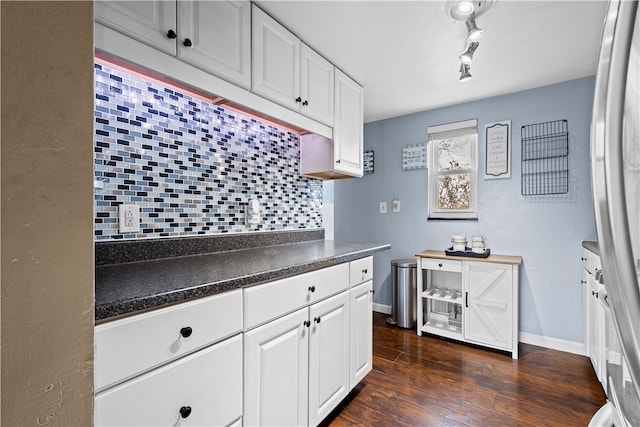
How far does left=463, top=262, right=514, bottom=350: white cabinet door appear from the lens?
95.9 inches

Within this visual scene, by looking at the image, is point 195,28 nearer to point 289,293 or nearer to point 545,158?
point 289,293

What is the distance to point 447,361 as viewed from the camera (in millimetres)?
2318

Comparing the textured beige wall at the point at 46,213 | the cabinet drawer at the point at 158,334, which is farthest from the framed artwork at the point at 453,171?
the textured beige wall at the point at 46,213

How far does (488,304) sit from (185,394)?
2.48 metres

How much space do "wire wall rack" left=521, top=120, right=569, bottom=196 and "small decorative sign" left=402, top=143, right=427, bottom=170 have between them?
2.92ft

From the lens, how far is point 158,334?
2.72 ft

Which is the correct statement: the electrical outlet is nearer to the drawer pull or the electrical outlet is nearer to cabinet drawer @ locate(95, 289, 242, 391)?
cabinet drawer @ locate(95, 289, 242, 391)

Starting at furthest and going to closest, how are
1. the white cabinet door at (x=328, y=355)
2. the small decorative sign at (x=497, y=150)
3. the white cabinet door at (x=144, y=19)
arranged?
1. the small decorative sign at (x=497, y=150)
2. the white cabinet door at (x=328, y=355)
3. the white cabinet door at (x=144, y=19)

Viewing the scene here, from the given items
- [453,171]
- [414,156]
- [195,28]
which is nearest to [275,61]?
[195,28]

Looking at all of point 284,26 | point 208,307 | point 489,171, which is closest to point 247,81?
point 284,26

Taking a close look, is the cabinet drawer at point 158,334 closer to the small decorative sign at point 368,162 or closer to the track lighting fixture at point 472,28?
the track lighting fixture at point 472,28

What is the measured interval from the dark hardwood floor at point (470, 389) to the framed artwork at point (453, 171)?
1.32 metres

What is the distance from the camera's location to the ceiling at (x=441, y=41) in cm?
162

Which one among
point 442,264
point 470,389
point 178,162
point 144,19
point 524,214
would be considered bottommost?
point 470,389
